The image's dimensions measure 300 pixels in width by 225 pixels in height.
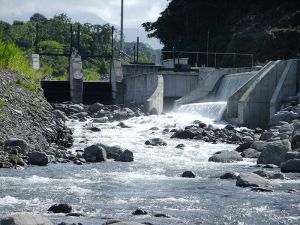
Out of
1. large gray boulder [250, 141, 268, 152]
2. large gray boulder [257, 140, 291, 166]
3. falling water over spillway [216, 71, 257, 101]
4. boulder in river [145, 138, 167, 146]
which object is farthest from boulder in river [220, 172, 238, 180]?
falling water over spillway [216, 71, 257, 101]

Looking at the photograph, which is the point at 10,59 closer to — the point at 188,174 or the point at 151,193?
the point at 188,174

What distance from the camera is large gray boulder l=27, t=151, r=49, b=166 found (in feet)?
61.1

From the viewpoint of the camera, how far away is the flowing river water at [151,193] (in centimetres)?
1261

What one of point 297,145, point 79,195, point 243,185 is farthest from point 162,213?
point 297,145

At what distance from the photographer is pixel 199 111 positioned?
36.6 metres

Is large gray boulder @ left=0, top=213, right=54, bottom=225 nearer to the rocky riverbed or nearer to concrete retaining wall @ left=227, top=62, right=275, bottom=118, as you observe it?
the rocky riverbed

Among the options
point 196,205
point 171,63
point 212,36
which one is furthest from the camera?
point 212,36

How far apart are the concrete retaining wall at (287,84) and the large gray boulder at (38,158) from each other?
1588 centimetres

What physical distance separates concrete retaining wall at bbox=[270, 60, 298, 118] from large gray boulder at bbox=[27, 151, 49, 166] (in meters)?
15.9

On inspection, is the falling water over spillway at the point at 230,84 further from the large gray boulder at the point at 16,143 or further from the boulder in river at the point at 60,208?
the boulder in river at the point at 60,208

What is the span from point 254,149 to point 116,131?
389 inches

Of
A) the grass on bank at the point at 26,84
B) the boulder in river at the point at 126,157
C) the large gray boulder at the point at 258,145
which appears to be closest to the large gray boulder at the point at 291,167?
the large gray boulder at the point at 258,145

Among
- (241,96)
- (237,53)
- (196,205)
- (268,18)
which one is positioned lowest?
(196,205)

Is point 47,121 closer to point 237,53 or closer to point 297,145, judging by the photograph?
point 297,145
